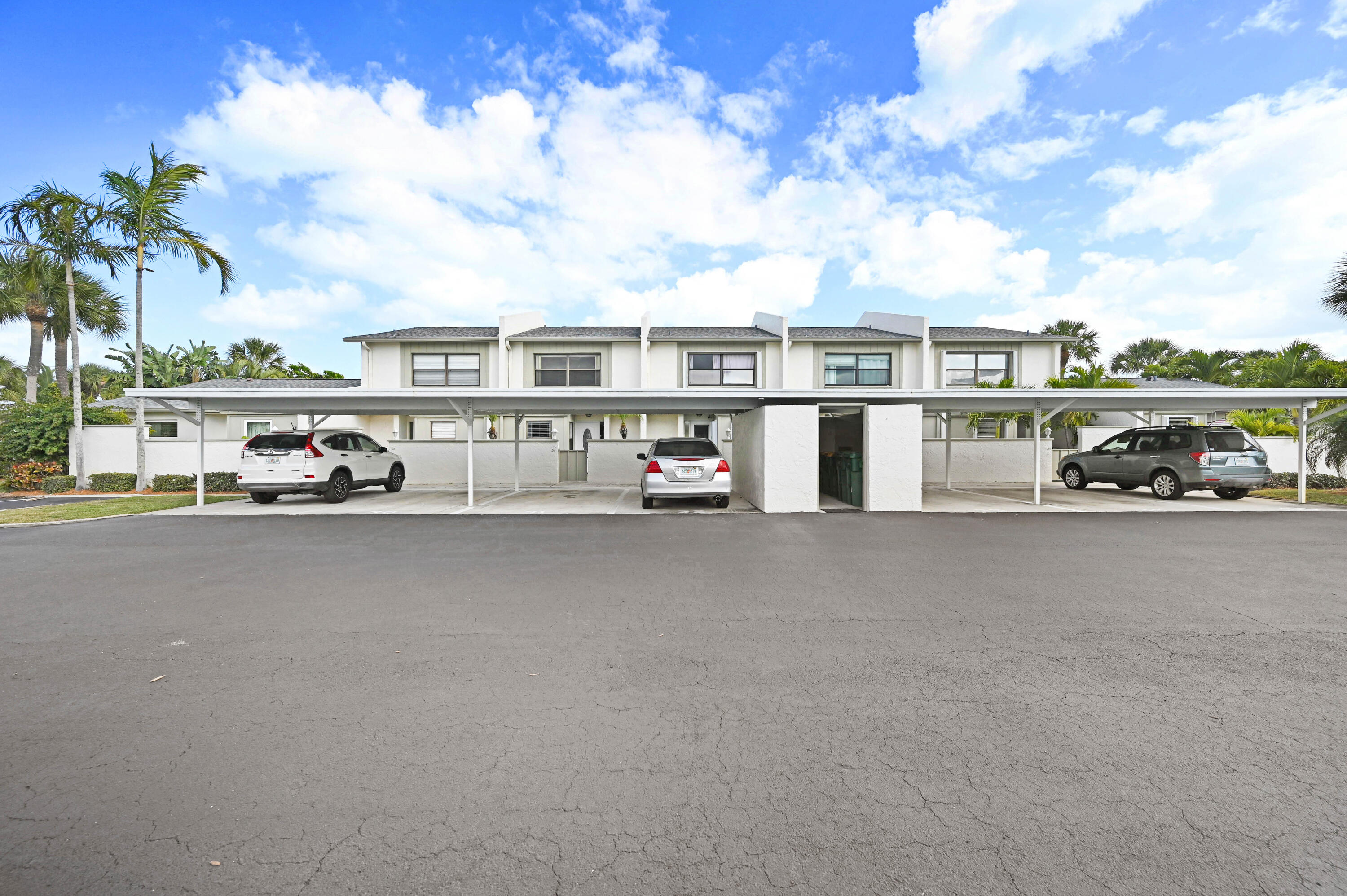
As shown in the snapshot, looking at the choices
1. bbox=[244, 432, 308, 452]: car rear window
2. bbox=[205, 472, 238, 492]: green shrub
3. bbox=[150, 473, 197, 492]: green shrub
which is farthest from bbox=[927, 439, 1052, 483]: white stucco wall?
bbox=[150, 473, 197, 492]: green shrub

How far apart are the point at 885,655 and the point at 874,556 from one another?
143 inches

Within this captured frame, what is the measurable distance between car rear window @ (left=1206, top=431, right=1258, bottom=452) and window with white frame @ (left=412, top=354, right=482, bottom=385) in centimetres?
2021

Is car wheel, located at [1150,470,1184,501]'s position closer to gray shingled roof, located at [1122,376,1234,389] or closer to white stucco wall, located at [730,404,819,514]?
white stucco wall, located at [730,404,819,514]

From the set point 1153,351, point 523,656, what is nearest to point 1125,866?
point 523,656

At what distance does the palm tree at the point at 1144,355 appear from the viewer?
3048 centimetres

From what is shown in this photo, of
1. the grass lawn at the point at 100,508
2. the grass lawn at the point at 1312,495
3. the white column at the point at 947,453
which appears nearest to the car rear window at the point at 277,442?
the grass lawn at the point at 100,508

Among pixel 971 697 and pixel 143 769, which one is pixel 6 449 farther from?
pixel 971 697

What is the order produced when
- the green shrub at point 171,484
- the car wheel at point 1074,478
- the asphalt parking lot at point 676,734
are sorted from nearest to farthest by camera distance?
the asphalt parking lot at point 676,734, the car wheel at point 1074,478, the green shrub at point 171,484

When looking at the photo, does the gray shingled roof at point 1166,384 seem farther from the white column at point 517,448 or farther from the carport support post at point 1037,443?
the white column at point 517,448

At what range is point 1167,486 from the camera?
1363cm

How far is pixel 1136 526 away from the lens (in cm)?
989

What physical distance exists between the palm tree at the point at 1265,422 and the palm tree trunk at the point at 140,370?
109ft

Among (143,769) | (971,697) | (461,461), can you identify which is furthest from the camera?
(461,461)

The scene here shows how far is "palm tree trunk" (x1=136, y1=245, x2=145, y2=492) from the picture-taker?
16.4m
